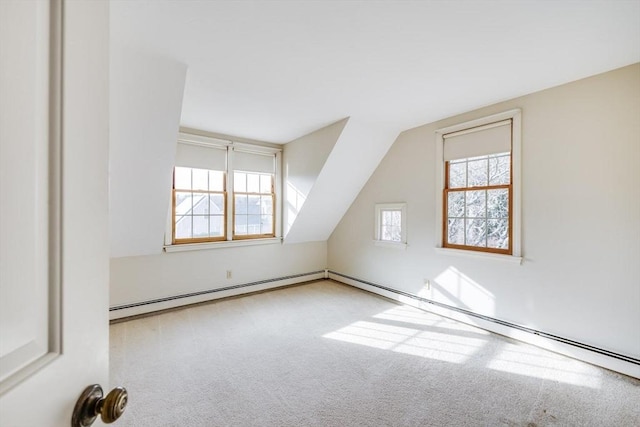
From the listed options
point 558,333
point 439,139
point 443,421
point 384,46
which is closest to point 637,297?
point 558,333

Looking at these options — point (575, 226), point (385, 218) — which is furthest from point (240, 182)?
point (575, 226)

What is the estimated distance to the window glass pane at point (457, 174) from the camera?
323 centimetres

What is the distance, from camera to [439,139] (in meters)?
3.36

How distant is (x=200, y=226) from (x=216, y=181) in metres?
0.66

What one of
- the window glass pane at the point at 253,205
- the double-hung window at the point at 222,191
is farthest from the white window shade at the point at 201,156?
the window glass pane at the point at 253,205

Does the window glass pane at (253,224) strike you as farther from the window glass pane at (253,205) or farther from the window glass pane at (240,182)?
the window glass pane at (240,182)

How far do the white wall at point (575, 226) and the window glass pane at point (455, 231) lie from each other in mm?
204

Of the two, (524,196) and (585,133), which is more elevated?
(585,133)

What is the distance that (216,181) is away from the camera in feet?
13.0

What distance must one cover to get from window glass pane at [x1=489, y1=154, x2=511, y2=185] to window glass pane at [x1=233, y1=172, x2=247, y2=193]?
A: 3.18 m

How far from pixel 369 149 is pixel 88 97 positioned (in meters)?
3.52

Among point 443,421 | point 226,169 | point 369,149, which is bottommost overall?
point 443,421

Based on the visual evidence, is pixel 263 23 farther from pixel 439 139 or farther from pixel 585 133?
pixel 585 133

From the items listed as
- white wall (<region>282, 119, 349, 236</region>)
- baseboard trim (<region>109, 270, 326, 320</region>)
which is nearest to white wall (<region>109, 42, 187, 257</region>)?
baseboard trim (<region>109, 270, 326, 320</region>)
